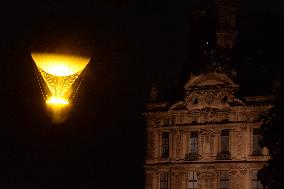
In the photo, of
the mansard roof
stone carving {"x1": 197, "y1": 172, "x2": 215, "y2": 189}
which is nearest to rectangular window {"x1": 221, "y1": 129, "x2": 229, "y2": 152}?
stone carving {"x1": 197, "y1": 172, "x2": 215, "y2": 189}

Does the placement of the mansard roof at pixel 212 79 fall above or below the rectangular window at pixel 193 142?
above

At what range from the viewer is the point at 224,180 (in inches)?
1663

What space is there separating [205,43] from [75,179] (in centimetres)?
954

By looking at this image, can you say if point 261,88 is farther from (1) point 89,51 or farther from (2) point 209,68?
(1) point 89,51

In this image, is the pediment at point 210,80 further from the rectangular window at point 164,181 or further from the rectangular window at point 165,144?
the rectangular window at point 164,181

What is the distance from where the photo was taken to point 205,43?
46.2 m

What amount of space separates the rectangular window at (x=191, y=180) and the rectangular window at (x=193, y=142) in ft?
3.54

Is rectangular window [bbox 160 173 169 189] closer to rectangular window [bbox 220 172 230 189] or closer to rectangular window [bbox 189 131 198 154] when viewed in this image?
rectangular window [bbox 189 131 198 154]

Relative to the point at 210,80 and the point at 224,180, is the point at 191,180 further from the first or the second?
the point at 210,80

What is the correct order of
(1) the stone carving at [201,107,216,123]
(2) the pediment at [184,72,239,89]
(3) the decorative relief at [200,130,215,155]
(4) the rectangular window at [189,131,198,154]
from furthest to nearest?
(4) the rectangular window at [189,131,198,154] → (1) the stone carving at [201,107,216,123] → (3) the decorative relief at [200,130,215,155] → (2) the pediment at [184,72,239,89]

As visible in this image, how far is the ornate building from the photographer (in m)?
41.9

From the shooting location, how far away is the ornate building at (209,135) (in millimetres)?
41906

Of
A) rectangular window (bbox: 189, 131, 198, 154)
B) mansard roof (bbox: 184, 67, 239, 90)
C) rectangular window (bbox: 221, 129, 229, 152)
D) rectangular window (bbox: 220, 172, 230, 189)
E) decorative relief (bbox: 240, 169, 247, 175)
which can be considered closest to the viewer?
decorative relief (bbox: 240, 169, 247, 175)

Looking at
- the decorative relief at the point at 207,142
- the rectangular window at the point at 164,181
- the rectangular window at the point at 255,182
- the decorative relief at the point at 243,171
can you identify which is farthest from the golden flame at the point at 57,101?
the rectangular window at the point at 164,181
